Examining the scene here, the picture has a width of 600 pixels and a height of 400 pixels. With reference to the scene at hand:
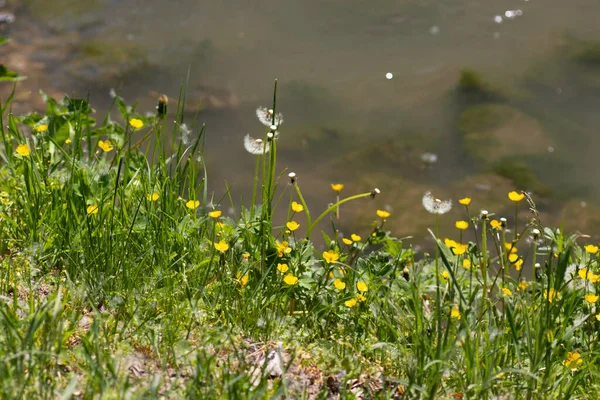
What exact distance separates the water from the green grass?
6.74 feet

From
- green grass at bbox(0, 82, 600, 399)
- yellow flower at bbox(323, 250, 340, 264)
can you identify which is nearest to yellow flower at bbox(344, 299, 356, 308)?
green grass at bbox(0, 82, 600, 399)

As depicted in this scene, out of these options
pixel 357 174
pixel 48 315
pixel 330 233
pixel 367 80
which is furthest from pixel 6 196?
pixel 367 80

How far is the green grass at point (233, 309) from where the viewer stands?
196 centimetres

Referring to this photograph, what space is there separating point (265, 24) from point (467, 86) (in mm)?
1957

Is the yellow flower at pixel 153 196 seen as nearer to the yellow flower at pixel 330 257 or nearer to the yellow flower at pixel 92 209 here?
the yellow flower at pixel 92 209

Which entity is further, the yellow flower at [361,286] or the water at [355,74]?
the water at [355,74]

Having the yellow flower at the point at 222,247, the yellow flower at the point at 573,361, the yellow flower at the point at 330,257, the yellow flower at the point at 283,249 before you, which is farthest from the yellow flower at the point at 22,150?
the yellow flower at the point at 573,361

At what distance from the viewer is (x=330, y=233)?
470 cm

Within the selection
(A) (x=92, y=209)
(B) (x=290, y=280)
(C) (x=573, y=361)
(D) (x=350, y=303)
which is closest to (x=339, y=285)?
(D) (x=350, y=303)

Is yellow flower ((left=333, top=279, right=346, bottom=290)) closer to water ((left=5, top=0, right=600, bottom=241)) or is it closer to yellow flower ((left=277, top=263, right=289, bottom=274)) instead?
yellow flower ((left=277, top=263, right=289, bottom=274))

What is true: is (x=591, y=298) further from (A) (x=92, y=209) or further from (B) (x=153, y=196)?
(A) (x=92, y=209)

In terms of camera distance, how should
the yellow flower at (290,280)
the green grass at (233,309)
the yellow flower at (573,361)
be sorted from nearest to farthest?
the green grass at (233,309) → the yellow flower at (573,361) → the yellow flower at (290,280)

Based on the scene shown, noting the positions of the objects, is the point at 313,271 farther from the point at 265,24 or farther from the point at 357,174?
the point at 265,24

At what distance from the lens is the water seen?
5.17 metres
